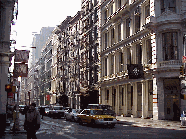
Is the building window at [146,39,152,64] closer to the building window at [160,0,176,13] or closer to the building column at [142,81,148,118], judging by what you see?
the building column at [142,81,148,118]

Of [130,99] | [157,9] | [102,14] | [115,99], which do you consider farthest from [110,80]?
[157,9]

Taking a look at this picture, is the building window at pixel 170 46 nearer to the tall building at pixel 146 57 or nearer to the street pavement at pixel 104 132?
the tall building at pixel 146 57

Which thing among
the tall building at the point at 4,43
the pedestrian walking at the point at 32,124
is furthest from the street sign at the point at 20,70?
the pedestrian walking at the point at 32,124

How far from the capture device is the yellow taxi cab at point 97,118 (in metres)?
26.0

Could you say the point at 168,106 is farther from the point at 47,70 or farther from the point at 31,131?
the point at 47,70

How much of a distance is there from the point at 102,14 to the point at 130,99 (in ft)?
60.5

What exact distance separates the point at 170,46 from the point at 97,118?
13454 mm

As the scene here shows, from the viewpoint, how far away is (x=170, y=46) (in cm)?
3481

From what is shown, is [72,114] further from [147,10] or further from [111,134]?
[111,134]

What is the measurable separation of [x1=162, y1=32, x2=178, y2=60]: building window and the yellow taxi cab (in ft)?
37.3

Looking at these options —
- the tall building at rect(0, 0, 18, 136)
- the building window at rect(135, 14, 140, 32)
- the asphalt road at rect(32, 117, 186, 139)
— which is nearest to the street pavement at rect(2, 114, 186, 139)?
the asphalt road at rect(32, 117, 186, 139)

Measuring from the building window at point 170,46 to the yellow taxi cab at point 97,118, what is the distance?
1136cm

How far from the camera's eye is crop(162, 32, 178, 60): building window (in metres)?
34.5

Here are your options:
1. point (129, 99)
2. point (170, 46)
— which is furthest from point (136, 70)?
point (129, 99)
